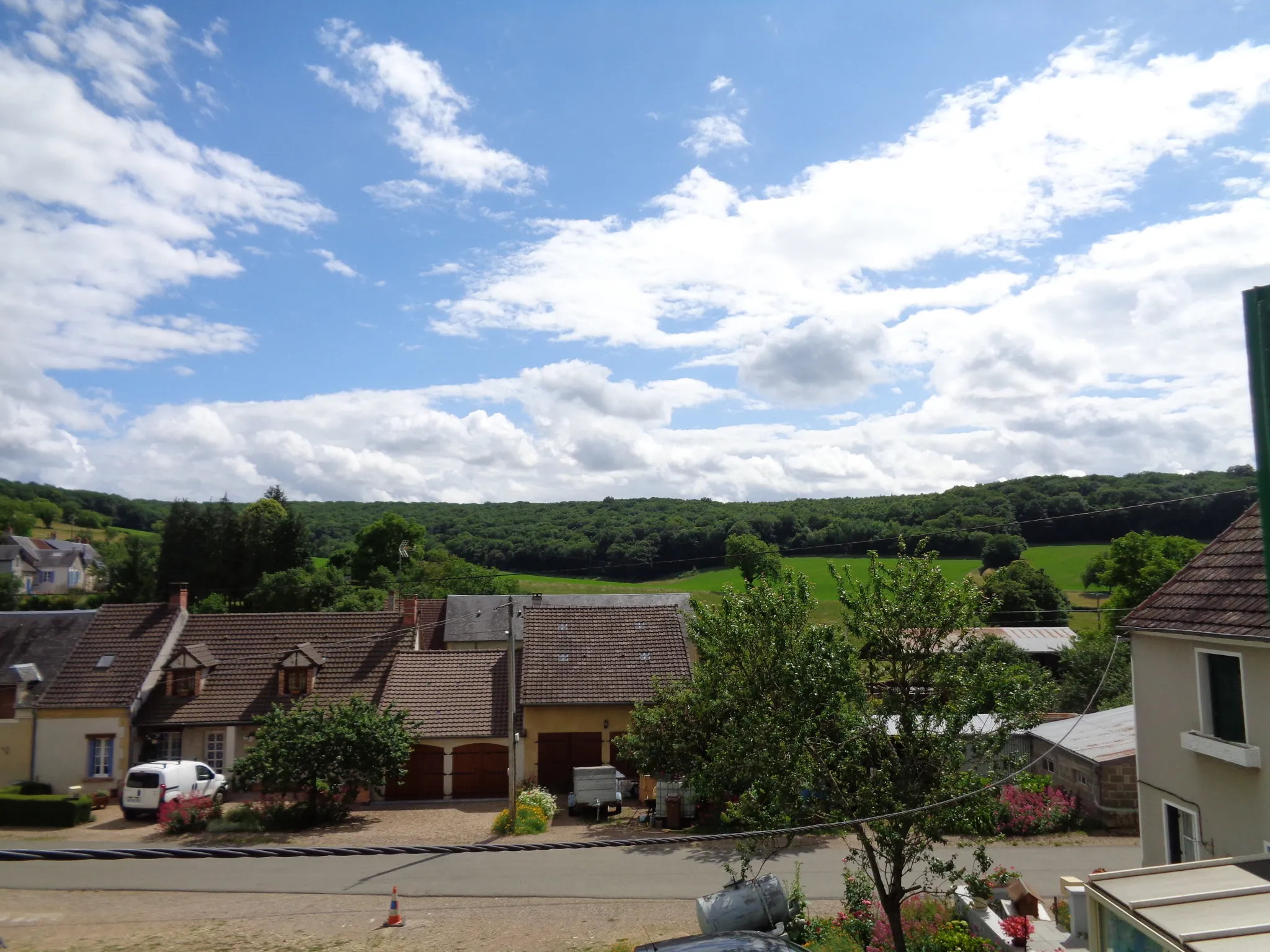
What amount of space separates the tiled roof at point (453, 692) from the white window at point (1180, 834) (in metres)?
21.3

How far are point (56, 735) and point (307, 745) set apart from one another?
11.6 meters

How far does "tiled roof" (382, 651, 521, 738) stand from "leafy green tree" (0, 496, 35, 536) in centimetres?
10023

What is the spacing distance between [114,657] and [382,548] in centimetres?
4540

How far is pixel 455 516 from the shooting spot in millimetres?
111438

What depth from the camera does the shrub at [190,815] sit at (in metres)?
24.9

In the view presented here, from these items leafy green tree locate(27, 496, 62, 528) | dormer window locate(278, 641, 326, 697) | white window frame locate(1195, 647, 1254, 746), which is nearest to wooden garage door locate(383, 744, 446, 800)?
dormer window locate(278, 641, 326, 697)

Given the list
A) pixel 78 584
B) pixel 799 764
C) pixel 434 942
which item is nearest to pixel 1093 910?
pixel 799 764

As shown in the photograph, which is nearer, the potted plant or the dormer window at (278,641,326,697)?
the potted plant

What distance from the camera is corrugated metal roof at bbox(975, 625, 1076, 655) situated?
49.0 meters

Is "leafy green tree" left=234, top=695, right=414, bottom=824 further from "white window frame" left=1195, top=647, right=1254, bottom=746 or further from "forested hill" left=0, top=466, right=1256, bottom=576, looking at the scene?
"white window frame" left=1195, top=647, right=1254, bottom=746

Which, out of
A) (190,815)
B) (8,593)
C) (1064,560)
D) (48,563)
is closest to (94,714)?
(190,815)

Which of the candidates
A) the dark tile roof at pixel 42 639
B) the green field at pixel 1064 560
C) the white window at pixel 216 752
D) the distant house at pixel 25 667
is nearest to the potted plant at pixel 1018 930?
the white window at pixel 216 752

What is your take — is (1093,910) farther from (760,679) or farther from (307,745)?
(307,745)

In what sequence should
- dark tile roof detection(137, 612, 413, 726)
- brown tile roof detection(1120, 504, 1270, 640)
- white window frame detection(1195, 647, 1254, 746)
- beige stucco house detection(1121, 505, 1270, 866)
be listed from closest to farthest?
beige stucco house detection(1121, 505, 1270, 866)
brown tile roof detection(1120, 504, 1270, 640)
white window frame detection(1195, 647, 1254, 746)
dark tile roof detection(137, 612, 413, 726)
